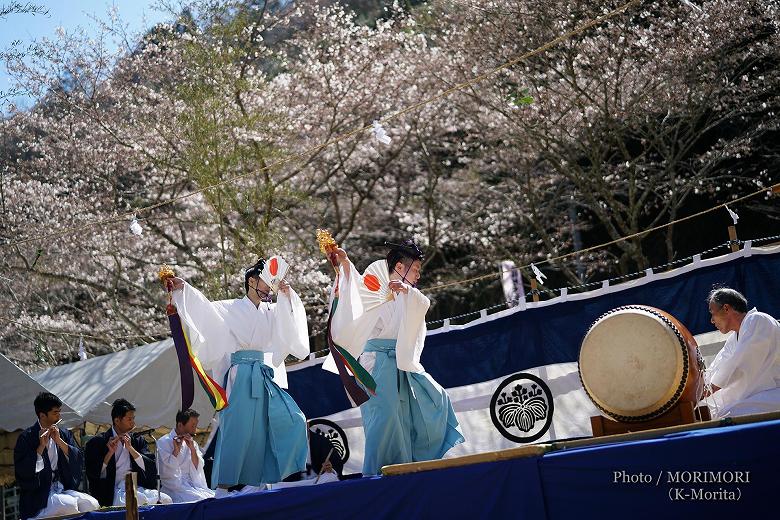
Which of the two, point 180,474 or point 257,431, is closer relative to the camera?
point 257,431

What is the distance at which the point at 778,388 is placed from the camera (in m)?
5.09

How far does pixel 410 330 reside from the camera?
17.3 feet

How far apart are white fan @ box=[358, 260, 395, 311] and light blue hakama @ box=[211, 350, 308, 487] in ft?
2.97

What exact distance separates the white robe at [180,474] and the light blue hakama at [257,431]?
156 centimetres

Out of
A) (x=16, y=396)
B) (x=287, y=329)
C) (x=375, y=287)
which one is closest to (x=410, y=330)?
(x=375, y=287)

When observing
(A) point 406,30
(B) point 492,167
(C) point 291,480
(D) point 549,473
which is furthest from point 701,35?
(D) point 549,473

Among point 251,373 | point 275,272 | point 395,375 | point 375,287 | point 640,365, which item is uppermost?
point 275,272

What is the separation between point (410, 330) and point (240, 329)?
1.26 metres

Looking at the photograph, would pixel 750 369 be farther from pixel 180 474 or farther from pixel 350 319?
pixel 180 474

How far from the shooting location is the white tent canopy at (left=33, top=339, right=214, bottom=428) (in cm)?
918

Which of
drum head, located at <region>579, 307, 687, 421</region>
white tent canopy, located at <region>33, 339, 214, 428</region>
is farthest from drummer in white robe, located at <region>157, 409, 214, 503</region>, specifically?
drum head, located at <region>579, 307, 687, 421</region>

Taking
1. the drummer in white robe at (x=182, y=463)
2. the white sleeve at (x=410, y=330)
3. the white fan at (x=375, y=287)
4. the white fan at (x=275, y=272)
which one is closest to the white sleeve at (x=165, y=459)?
the drummer in white robe at (x=182, y=463)

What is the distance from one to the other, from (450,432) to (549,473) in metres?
1.67

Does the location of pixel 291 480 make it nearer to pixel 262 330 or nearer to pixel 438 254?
pixel 262 330
